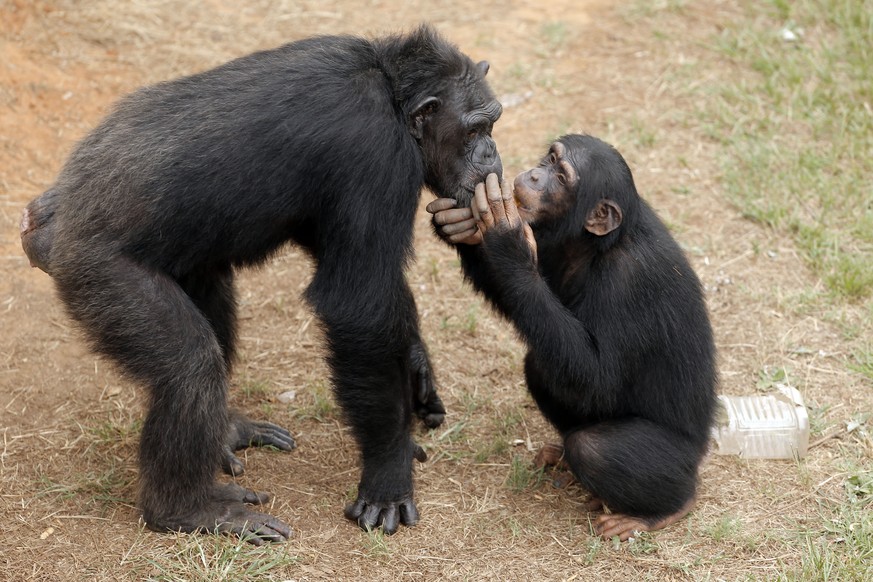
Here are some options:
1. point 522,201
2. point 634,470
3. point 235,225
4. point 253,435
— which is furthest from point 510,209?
point 253,435

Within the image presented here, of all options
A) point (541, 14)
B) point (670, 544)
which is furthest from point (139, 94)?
point (541, 14)

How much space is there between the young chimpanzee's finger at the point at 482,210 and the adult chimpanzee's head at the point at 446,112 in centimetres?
30

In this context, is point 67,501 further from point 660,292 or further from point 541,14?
point 541,14

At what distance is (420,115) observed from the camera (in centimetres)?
692

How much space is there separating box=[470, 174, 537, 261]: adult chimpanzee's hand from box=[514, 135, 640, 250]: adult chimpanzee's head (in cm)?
27

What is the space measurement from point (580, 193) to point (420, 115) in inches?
48.5

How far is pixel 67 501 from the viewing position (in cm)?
695

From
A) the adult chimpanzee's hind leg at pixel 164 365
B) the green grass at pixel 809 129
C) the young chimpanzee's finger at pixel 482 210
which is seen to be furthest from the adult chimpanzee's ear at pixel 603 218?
the green grass at pixel 809 129

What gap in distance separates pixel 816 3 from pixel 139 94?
404 inches

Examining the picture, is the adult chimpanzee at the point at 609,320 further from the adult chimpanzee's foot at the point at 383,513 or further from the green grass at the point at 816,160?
the adult chimpanzee's foot at the point at 383,513

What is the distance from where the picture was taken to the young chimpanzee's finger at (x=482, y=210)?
664 centimetres

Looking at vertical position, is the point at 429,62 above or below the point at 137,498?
above

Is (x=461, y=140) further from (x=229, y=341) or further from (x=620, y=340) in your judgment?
(x=229, y=341)

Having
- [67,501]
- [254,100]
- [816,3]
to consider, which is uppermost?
[254,100]
